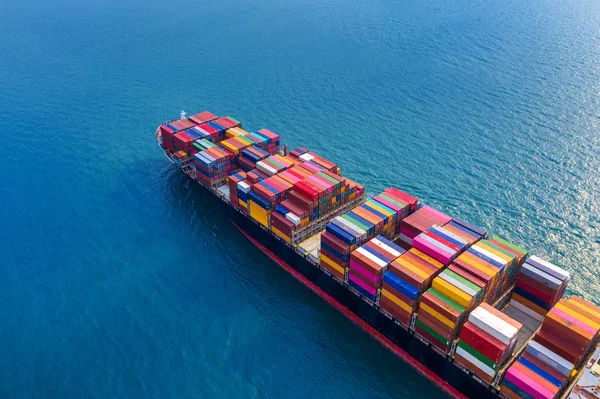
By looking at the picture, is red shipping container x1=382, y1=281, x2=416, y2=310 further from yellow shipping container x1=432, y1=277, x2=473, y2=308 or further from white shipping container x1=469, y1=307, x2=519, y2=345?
white shipping container x1=469, y1=307, x2=519, y2=345

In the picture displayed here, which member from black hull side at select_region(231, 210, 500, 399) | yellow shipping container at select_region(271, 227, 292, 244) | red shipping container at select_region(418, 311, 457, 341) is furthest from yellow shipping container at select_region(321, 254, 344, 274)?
red shipping container at select_region(418, 311, 457, 341)

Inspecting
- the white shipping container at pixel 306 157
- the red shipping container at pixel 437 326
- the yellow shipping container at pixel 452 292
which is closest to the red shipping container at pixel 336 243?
the yellow shipping container at pixel 452 292

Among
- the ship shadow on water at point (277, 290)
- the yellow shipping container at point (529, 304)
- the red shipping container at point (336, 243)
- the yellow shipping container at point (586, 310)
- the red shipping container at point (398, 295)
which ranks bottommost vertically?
the ship shadow on water at point (277, 290)

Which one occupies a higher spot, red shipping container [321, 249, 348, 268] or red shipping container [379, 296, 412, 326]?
red shipping container [321, 249, 348, 268]

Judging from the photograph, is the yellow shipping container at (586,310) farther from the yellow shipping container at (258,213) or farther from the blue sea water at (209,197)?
the yellow shipping container at (258,213)

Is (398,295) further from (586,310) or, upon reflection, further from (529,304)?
(586,310)

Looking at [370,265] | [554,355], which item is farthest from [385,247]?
[554,355]
